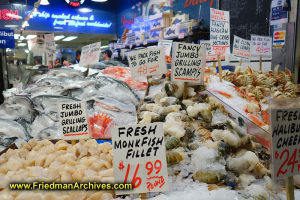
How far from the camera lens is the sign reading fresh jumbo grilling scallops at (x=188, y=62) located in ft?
7.77

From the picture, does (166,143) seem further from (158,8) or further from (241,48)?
(158,8)

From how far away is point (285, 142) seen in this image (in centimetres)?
126

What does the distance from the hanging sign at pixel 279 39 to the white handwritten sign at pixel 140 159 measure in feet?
19.6

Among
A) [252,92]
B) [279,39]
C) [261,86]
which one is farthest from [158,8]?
[252,92]

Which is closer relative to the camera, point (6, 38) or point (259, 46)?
point (259, 46)

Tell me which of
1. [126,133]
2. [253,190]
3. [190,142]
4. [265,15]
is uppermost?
[265,15]

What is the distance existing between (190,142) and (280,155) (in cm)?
67

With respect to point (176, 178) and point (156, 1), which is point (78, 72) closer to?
point (176, 178)

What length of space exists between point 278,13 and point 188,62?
16.1 ft

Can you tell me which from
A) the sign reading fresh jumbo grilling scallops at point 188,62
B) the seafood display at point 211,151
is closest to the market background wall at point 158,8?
the sign reading fresh jumbo grilling scallops at point 188,62

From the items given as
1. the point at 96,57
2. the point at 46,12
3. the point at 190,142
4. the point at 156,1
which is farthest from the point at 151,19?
the point at 190,142

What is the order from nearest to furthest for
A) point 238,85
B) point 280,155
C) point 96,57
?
point 280,155
point 238,85
point 96,57

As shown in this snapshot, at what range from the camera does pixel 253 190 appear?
141 cm

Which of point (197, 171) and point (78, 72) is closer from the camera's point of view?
point (197, 171)
